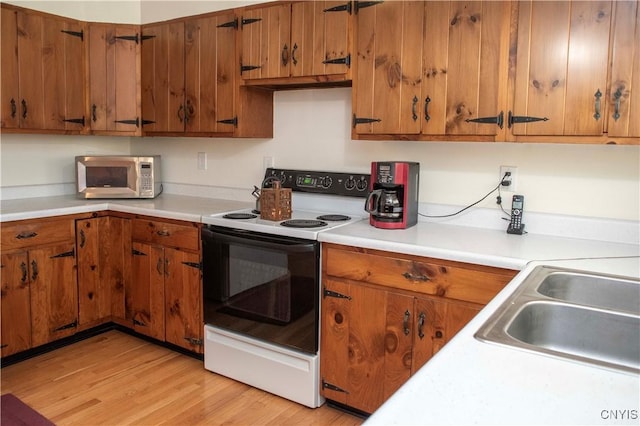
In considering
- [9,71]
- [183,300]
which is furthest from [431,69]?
[9,71]

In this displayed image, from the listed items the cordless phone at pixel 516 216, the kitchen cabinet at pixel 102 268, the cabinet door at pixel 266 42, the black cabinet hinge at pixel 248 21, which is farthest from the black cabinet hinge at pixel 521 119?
the kitchen cabinet at pixel 102 268

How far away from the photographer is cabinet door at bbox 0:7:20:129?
300 cm

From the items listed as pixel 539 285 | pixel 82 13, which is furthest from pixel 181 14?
pixel 539 285

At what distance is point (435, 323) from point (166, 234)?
165cm

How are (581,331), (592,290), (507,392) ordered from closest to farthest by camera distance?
(507,392), (581,331), (592,290)

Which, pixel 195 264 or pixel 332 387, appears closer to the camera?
pixel 332 387

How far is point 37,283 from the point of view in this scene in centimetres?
297

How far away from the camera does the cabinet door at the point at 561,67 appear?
1.97 m

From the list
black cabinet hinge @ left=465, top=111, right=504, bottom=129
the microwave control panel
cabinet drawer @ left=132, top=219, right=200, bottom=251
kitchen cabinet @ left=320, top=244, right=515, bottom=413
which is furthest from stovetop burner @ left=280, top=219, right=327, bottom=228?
the microwave control panel

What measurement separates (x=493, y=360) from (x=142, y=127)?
122 inches

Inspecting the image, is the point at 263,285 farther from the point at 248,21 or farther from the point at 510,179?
the point at 248,21

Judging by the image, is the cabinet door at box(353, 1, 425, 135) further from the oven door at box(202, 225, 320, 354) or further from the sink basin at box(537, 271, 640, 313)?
the sink basin at box(537, 271, 640, 313)

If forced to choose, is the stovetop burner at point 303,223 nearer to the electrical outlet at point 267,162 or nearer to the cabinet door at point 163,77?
the electrical outlet at point 267,162

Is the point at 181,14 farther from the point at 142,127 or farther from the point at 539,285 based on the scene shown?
the point at 539,285
